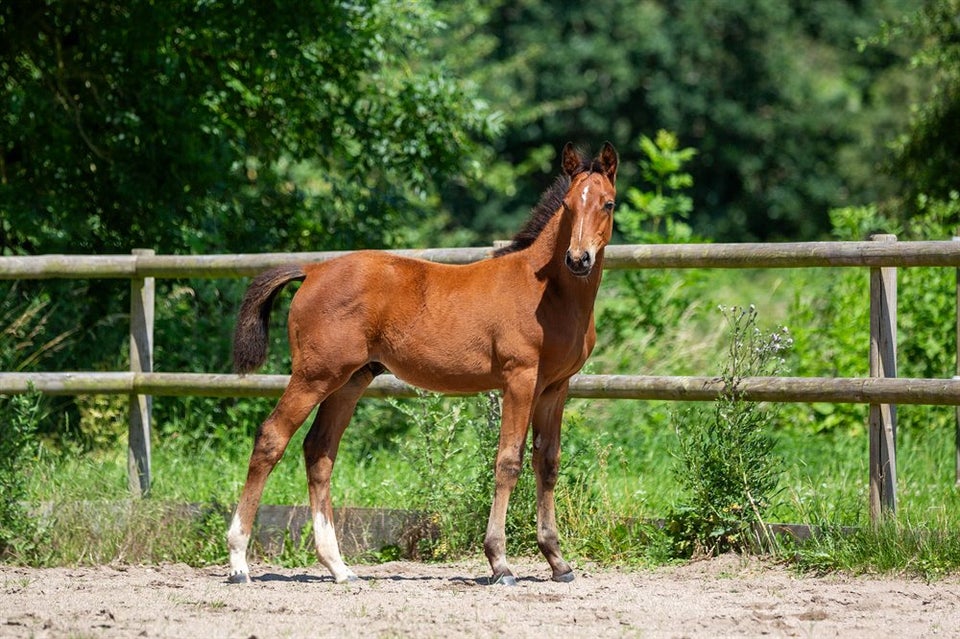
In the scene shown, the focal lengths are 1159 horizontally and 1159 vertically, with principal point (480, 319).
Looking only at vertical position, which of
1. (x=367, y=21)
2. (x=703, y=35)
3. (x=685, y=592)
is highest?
(x=703, y=35)

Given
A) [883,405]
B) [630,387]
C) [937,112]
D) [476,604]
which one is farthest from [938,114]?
[476,604]

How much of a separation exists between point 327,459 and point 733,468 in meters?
2.15

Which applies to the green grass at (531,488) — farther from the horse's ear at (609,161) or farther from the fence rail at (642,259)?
the horse's ear at (609,161)

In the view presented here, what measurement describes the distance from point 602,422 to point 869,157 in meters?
18.7

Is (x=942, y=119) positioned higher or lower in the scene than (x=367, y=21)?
lower

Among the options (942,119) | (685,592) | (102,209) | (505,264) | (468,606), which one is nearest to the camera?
(468,606)

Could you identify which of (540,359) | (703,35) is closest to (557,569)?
(540,359)

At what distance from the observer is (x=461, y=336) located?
5789 mm

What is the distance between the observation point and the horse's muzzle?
209 inches

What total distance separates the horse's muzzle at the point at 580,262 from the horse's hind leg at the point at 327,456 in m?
1.39

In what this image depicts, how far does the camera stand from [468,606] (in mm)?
5051

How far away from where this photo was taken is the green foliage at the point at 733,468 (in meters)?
6.13

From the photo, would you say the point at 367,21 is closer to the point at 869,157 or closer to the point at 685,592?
the point at 685,592

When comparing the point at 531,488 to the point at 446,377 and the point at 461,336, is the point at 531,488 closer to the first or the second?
the point at 446,377
